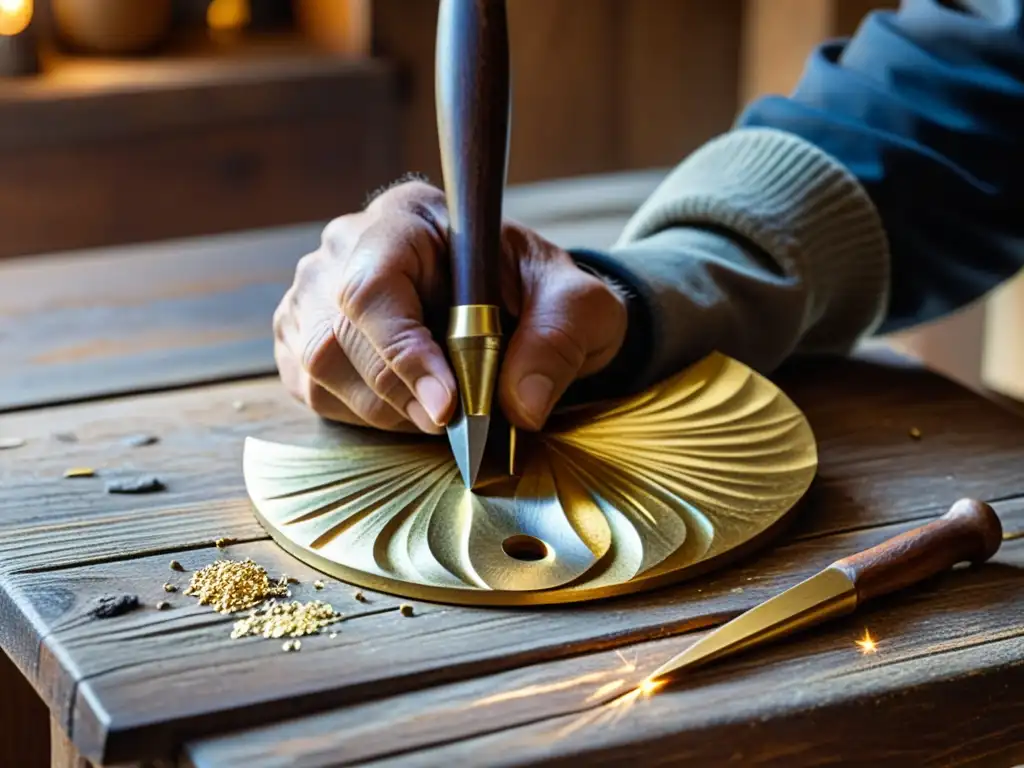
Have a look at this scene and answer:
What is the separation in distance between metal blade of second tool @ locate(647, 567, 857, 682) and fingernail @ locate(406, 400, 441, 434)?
0.20m

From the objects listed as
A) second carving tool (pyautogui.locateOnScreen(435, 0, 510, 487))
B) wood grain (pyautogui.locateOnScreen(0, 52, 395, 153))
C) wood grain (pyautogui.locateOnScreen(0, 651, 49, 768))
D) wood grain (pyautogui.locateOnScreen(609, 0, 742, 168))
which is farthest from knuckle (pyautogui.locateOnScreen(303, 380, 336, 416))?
wood grain (pyautogui.locateOnScreen(609, 0, 742, 168))

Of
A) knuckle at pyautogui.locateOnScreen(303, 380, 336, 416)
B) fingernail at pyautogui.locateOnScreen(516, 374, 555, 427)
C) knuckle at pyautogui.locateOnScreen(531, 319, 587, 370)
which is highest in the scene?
knuckle at pyautogui.locateOnScreen(531, 319, 587, 370)

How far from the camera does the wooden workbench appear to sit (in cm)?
57

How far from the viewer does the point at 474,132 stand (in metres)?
0.75

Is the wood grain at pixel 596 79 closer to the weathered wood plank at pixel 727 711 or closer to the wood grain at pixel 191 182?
the wood grain at pixel 191 182

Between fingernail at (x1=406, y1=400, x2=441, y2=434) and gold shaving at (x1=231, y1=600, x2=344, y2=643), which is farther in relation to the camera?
fingernail at (x1=406, y1=400, x2=441, y2=434)

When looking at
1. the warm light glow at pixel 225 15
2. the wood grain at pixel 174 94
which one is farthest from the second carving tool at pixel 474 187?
the warm light glow at pixel 225 15

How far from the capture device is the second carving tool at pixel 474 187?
0.74 meters

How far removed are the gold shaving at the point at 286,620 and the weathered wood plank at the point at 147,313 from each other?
346 millimetres

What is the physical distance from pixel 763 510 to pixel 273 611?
0.84 feet

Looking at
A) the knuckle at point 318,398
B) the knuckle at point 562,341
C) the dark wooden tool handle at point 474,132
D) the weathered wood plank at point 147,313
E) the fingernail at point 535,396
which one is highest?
the dark wooden tool handle at point 474,132

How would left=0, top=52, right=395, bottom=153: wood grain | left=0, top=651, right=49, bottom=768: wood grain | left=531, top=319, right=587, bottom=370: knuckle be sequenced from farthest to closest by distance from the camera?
left=0, top=52, right=395, bottom=153: wood grain → left=0, top=651, right=49, bottom=768: wood grain → left=531, top=319, right=587, bottom=370: knuckle

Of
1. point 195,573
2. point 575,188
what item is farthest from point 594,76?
point 195,573

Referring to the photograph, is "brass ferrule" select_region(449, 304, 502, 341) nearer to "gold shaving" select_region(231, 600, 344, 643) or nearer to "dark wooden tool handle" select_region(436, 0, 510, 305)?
"dark wooden tool handle" select_region(436, 0, 510, 305)
